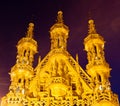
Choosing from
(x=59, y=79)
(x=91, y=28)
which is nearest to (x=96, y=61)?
(x=59, y=79)

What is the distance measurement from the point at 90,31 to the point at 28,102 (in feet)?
23.8

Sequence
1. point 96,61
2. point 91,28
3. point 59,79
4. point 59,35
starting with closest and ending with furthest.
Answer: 1. point 59,79
2. point 96,61
3. point 59,35
4. point 91,28

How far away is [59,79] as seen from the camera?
22.5m

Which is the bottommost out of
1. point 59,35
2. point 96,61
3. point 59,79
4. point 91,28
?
point 59,79

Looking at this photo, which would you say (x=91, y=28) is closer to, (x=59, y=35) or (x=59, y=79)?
(x=59, y=35)

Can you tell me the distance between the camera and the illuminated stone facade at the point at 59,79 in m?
22.3

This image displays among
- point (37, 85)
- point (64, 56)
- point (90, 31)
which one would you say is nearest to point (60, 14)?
point (90, 31)

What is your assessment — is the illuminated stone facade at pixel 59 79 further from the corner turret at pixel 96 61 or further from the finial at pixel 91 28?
the finial at pixel 91 28

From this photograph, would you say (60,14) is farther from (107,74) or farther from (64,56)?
(107,74)

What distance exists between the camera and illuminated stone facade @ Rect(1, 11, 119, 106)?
22.3m

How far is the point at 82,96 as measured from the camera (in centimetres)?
2352

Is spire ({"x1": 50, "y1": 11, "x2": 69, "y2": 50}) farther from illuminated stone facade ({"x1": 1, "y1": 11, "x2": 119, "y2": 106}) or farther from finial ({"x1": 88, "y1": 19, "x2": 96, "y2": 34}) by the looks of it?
finial ({"x1": 88, "y1": 19, "x2": 96, "y2": 34})

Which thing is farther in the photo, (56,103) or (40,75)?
(40,75)

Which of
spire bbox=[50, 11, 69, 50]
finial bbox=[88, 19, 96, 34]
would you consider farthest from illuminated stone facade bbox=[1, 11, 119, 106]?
finial bbox=[88, 19, 96, 34]
